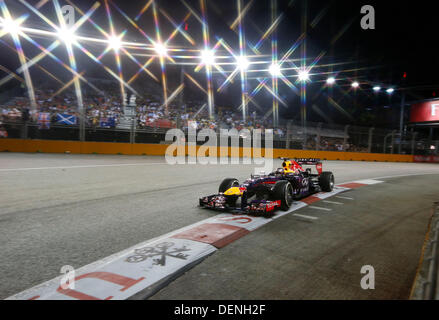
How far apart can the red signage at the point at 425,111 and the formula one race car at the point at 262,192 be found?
25136 millimetres

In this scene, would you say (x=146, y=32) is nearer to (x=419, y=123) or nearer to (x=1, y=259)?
(x=1, y=259)

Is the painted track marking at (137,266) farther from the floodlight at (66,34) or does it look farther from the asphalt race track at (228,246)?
the floodlight at (66,34)

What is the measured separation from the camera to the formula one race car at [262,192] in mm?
5031

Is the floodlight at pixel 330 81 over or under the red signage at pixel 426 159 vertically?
over

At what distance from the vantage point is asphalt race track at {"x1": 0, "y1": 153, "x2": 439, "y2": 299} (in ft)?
8.30

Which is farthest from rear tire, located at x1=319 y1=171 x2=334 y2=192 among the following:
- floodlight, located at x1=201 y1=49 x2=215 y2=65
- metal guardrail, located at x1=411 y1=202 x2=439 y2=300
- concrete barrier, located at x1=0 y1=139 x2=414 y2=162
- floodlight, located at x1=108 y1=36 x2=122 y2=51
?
floodlight, located at x1=108 y1=36 x2=122 y2=51

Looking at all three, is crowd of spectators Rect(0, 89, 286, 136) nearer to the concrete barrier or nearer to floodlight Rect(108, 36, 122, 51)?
the concrete barrier

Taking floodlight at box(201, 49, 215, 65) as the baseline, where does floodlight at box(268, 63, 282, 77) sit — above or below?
below

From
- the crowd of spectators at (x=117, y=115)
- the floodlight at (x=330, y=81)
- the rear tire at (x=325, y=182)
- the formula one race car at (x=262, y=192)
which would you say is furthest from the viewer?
the floodlight at (x=330, y=81)

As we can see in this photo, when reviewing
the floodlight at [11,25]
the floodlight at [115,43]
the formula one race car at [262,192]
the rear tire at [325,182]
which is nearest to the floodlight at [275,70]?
the floodlight at [115,43]

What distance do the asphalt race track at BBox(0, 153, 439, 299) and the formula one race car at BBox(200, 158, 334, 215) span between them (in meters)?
0.31

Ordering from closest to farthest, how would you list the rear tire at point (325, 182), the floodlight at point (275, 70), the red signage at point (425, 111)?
the rear tire at point (325, 182) → the red signage at point (425, 111) → the floodlight at point (275, 70)

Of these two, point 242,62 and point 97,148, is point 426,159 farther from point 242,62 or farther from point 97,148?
point 97,148
